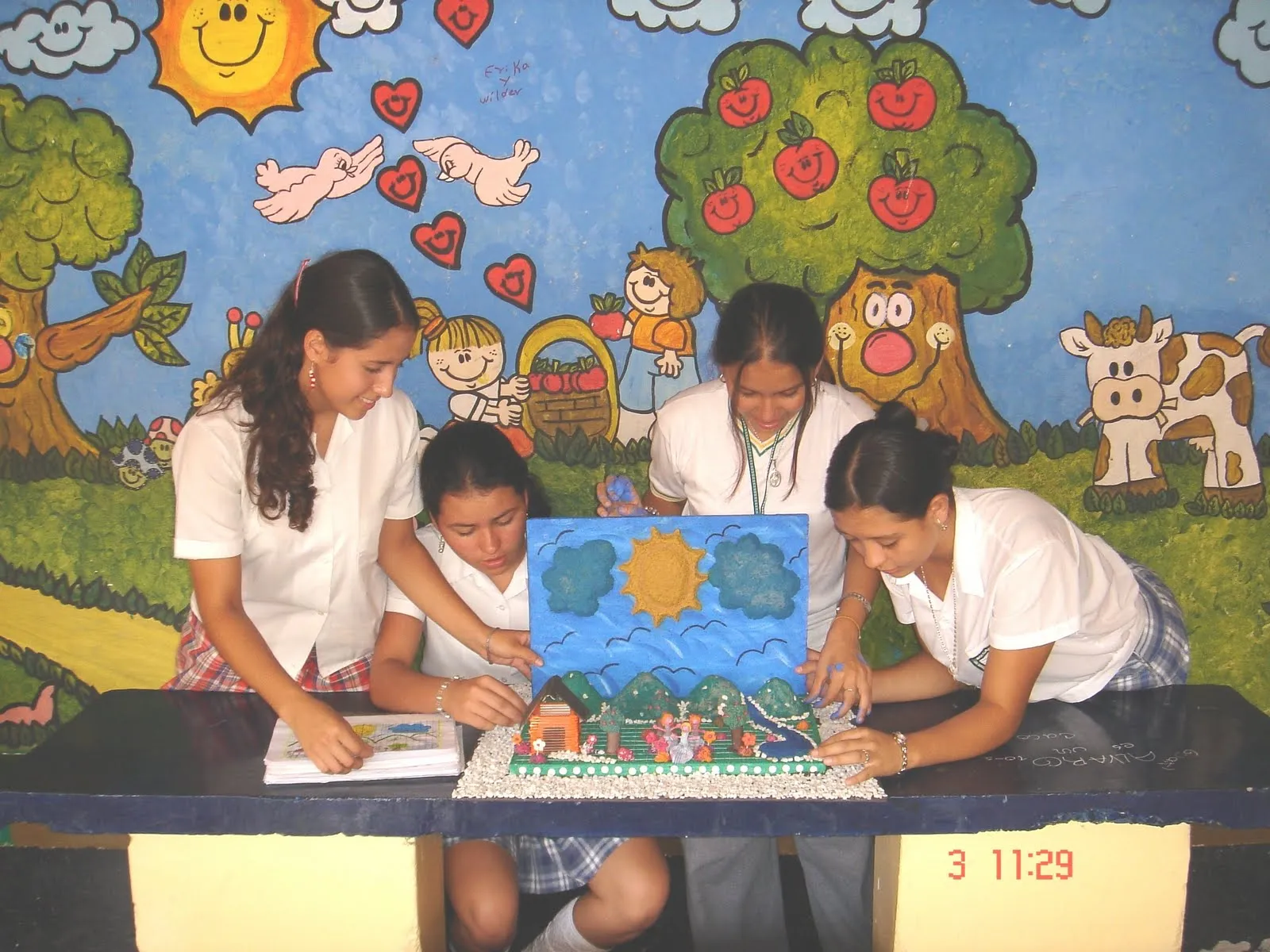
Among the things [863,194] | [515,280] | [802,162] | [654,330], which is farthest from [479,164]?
[863,194]

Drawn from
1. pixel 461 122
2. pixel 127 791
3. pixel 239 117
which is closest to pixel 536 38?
pixel 461 122

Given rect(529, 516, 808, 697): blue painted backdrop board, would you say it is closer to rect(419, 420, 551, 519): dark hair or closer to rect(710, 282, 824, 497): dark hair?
rect(419, 420, 551, 519): dark hair

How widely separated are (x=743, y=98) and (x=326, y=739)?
2.07m

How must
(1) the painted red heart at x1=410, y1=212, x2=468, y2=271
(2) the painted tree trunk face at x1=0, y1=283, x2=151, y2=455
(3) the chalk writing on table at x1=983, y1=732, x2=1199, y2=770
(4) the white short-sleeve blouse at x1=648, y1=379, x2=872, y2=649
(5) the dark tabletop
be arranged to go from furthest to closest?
(2) the painted tree trunk face at x1=0, y1=283, x2=151, y2=455
(1) the painted red heart at x1=410, y1=212, x2=468, y2=271
(4) the white short-sleeve blouse at x1=648, y1=379, x2=872, y2=649
(3) the chalk writing on table at x1=983, y1=732, x2=1199, y2=770
(5) the dark tabletop

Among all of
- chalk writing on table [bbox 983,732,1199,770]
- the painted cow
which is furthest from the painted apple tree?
chalk writing on table [bbox 983,732,1199,770]

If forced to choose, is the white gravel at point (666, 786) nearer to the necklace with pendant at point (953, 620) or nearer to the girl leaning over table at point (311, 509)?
the girl leaning over table at point (311, 509)

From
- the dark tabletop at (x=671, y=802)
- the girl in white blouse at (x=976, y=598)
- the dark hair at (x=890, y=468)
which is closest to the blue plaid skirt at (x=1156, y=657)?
the girl in white blouse at (x=976, y=598)

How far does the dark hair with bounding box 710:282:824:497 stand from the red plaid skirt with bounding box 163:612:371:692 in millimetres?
1089

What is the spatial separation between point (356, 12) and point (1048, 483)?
2430mm

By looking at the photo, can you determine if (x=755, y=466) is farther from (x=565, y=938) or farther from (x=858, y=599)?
(x=565, y=938)

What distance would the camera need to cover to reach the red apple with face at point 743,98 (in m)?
3.02

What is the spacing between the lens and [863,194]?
10.2 ft

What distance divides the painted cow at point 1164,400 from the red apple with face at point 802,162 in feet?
2.80

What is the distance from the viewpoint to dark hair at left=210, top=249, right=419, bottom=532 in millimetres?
2119
